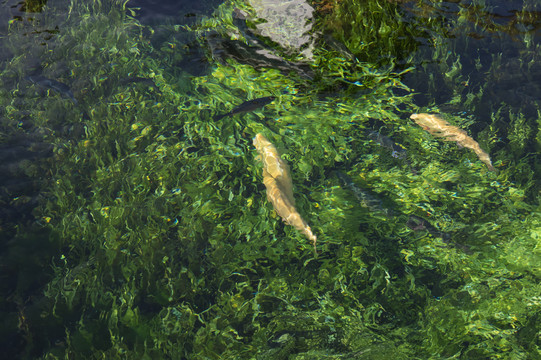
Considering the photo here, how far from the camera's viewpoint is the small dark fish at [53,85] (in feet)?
18.4

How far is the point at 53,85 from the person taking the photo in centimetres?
571

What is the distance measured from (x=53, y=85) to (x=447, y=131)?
532 centimetres

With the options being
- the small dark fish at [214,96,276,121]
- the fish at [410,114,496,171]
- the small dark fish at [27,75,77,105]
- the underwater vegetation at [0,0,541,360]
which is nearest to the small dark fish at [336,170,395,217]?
the underwater vegetation at [0,0,541,360]

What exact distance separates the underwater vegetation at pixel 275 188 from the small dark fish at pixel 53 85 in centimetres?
4

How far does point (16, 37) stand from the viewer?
650cm

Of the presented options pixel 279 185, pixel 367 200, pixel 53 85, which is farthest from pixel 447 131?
pixel 53 85

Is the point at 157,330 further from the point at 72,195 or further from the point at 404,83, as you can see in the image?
the point at 404,83

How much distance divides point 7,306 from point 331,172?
139 inches

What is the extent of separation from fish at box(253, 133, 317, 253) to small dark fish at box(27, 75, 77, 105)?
276cm

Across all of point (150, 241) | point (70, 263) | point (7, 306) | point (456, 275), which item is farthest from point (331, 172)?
point (7, 306)

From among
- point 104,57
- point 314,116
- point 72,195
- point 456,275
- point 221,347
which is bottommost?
point 221,347

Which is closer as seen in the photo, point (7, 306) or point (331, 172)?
point (7, 306)

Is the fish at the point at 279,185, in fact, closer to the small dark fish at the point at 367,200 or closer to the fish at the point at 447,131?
the small dark fish at the point at 367,200

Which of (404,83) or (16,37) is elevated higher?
(16,37)
